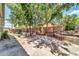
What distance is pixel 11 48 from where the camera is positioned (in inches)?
62.1

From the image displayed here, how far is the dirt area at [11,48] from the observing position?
1.55 metres

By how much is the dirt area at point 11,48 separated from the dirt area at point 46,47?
38mm

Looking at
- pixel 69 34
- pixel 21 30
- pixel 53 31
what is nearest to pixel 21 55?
pixel 21 30

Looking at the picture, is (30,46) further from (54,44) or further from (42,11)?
(42,11)

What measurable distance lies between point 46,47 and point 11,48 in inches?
12.7

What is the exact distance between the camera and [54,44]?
156 cm

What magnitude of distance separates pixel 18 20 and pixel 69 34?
1.59ft

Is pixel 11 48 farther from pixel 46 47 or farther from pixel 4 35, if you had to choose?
pixel 46 47

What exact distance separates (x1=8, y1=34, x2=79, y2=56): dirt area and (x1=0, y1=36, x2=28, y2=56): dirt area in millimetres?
38

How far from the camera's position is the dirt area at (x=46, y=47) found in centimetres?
154

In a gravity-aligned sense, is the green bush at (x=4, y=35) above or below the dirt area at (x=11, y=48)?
above

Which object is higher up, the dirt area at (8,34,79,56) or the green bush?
the green bush

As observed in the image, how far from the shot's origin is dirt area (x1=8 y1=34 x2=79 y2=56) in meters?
1.54

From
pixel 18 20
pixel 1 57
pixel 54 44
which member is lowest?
pixel 1 57
